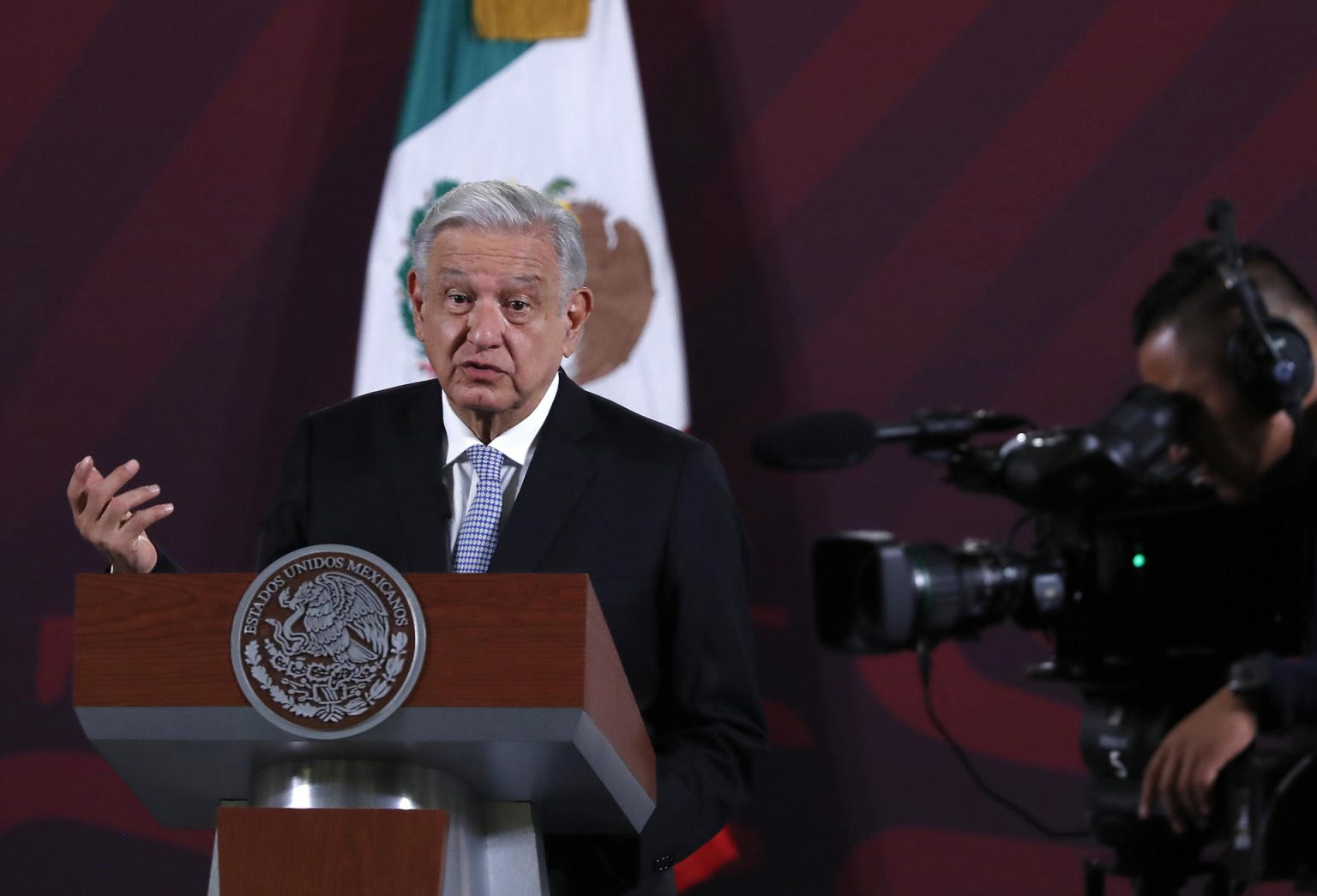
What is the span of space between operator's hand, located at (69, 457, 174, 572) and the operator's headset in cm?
111

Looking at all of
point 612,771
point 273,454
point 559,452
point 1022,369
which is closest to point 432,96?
point 273,454

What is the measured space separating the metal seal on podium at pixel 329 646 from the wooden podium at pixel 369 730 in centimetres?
2

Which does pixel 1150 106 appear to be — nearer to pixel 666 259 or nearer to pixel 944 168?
pixel 944 168

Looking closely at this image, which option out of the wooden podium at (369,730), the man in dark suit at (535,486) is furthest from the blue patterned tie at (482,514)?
the wooden podium at (369,730)

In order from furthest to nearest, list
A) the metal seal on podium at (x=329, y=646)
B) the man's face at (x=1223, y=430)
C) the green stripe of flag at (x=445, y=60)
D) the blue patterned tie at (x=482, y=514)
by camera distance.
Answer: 1. the green stripe of flag at (x=445, y=60)
2. the blue patterned tie at (x=482, y=514)
3. the man's face at (x=1223, y=430)
4. the metal seal on podium at (x=329, y=646)

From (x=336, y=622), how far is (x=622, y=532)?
1.97 feet

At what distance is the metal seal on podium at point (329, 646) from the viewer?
1.19 m

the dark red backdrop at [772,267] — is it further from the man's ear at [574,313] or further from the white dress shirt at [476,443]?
the white dress shirt at [476,443]

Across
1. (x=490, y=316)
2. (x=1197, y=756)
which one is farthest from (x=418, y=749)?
(x=1197, y=756)

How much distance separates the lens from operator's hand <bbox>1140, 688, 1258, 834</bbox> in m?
1.55

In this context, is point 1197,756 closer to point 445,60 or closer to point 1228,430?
point 1228,430

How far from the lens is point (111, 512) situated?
1535mm

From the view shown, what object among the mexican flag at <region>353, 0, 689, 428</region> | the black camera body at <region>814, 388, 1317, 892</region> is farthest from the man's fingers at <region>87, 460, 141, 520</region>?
the mexican flag at <region>353, 0, 689, 428</region>

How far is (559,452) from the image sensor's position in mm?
1802
